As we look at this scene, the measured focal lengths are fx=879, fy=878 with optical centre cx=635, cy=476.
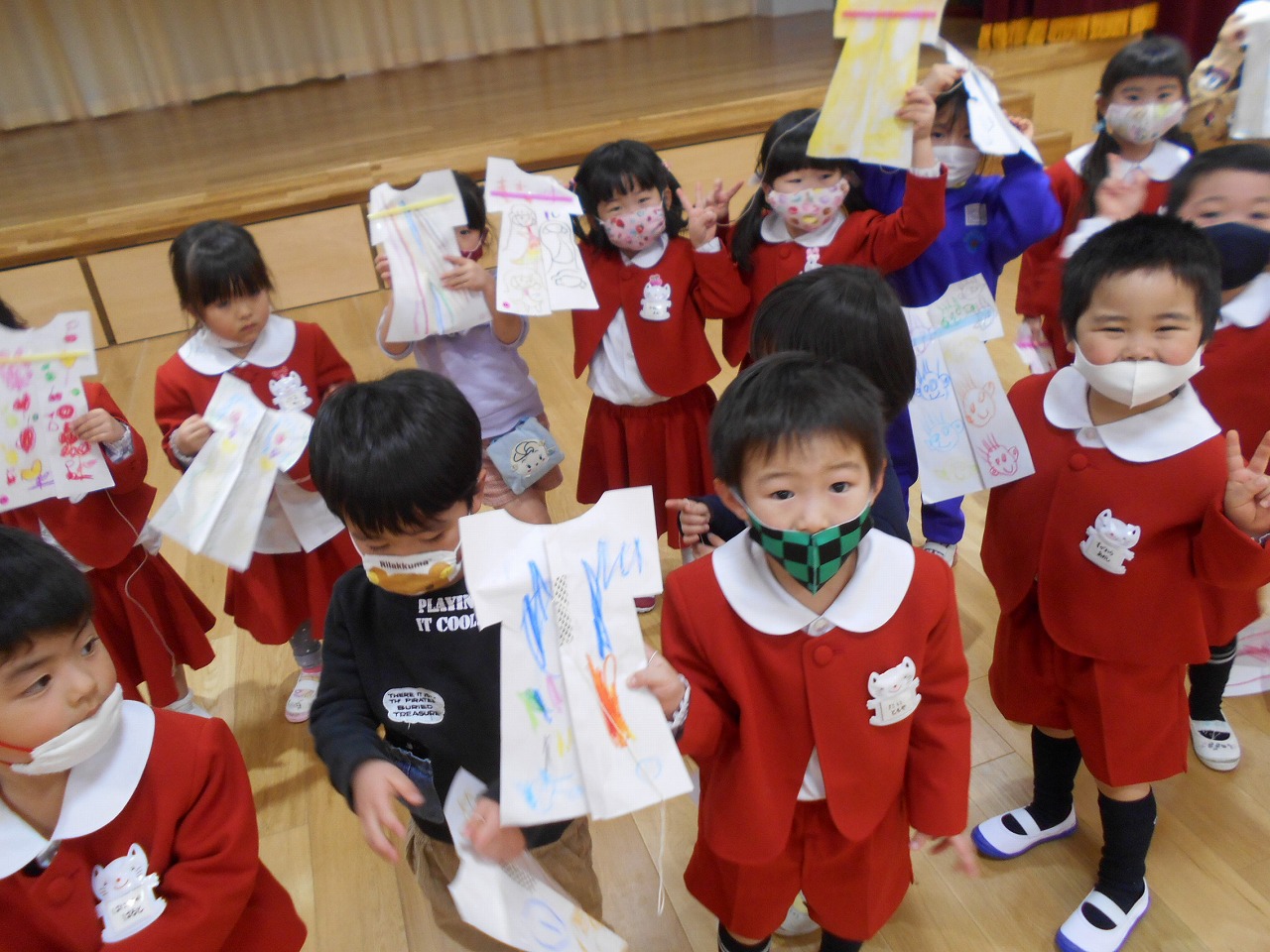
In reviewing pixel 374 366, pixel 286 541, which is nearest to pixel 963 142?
pixel 286 541

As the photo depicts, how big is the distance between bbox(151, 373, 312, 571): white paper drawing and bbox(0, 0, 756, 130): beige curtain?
5379 millimetres

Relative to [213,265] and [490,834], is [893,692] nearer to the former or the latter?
[490,834]

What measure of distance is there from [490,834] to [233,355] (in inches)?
44.9

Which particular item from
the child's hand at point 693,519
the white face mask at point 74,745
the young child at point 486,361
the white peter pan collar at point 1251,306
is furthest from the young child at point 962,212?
the white face mask at point 74,745

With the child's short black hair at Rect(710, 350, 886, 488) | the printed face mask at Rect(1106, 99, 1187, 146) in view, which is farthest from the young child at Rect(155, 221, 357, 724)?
the printed face mask at Rect(1106, 99, 1187, 146)

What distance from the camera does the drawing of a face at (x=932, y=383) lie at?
4.47ft

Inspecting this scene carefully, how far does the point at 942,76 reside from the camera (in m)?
1.51

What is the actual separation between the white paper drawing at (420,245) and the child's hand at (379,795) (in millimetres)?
910

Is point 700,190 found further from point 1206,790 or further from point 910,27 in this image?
point 1206,790

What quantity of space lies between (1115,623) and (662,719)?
0.72m

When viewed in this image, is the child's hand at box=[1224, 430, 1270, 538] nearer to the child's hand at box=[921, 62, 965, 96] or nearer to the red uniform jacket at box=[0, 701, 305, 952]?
the child's hand at box=[921, 62, 965, 96]

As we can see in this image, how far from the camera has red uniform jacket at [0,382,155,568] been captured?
4.91 ft

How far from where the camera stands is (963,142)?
169 cm

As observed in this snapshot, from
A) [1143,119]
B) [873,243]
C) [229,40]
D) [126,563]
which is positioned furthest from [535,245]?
[229,40]
